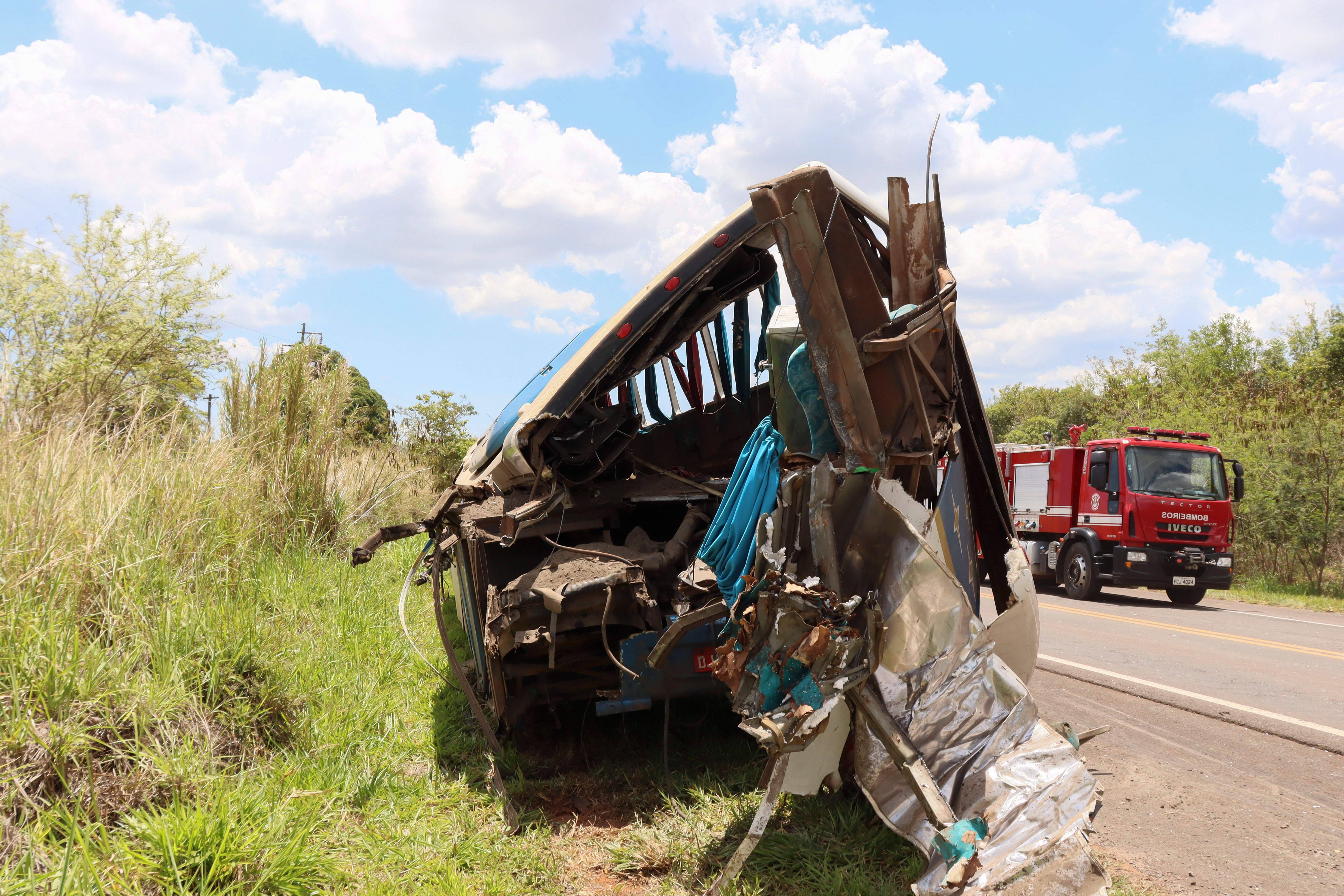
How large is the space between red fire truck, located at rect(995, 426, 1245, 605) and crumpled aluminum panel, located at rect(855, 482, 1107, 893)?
1041 cm

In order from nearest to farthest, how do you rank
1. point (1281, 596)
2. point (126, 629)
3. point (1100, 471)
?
point (126, 629), point (1100, 471), point (1281, 596)

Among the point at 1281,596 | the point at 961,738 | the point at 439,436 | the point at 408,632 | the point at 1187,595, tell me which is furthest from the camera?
the point at 439,436

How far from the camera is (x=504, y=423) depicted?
481 cm

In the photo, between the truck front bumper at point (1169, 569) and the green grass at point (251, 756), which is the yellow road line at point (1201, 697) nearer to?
the green grass at point (251, 756)

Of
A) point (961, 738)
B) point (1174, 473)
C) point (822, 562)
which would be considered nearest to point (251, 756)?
point (822, 562)

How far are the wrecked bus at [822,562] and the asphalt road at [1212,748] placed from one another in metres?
1.16

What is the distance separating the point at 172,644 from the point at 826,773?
3.03 m

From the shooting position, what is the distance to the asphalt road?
3.31 metres

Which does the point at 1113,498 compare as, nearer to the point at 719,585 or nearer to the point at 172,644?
the point at 719,585

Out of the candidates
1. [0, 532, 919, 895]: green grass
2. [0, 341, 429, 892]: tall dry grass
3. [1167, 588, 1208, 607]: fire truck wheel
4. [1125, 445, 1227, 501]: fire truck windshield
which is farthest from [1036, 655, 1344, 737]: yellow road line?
[1167, 588, 1208, 607]: fire truck wheel

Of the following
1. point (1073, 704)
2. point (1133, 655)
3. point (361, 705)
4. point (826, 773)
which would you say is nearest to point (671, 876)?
point (826, 773)

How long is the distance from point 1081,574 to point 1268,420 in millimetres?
7583

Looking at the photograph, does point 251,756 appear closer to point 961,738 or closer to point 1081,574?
point 961,738

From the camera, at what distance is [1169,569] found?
12.7 meters
